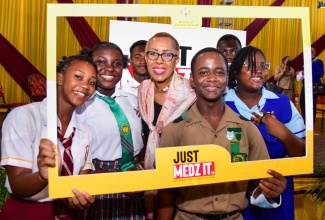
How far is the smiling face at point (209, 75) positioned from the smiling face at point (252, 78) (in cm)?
11

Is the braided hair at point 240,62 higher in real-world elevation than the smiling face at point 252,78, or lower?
higher

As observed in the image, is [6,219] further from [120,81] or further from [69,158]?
[120,81]

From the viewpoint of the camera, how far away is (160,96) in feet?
4.34

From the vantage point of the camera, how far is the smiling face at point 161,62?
1.26m

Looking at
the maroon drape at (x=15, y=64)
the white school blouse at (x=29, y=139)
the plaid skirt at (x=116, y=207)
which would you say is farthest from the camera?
the maroon drape at (x=15, y=64)

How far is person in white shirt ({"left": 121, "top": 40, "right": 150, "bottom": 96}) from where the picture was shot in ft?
4.13

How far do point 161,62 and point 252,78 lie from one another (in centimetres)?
35

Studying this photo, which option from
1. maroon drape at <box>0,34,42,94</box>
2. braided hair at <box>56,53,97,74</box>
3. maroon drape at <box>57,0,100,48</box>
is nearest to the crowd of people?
braided hair at <box>56,53,97,74</box>

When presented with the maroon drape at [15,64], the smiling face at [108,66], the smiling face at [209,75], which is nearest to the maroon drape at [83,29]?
the smiling face at [108,66]

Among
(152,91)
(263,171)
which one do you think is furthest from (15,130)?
(263,171)

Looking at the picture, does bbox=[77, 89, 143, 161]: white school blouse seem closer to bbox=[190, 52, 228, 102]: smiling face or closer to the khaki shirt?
the khaki shirt

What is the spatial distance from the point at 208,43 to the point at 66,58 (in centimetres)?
47

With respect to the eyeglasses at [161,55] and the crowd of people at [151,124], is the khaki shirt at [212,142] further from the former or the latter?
the eyeglasses at [161,55]

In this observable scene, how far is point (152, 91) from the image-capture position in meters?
1.32
